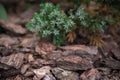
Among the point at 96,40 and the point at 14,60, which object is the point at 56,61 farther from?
the point at 96,40

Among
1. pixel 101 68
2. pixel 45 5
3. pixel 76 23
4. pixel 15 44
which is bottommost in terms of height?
pixel 101 68

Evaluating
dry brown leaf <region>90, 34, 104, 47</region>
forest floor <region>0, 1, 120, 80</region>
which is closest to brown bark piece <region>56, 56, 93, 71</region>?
forest floor <region>0, 1, 120, 80</region>

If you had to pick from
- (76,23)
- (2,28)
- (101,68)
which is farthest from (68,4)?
(101,68)

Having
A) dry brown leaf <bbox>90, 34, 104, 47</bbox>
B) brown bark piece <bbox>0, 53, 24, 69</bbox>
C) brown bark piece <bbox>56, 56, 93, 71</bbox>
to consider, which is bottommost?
brown bark piece <bbox>56, 56, 93, 71</bbox>

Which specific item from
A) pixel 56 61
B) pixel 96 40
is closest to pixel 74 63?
pixel 56 61

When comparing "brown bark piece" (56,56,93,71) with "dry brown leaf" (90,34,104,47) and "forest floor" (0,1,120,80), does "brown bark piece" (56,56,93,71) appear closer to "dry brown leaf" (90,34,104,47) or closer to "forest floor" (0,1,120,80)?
"forest floor" (0,1,120,80)

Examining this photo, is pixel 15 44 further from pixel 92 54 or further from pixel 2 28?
pixel 92 54

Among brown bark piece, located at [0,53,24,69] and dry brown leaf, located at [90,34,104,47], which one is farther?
dry brown leaf, located at [90,34,104,47]

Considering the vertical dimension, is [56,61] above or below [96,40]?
below

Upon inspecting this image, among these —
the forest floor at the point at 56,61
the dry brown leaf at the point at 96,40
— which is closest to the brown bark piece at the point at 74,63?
the forest floor at the point at 56,61
